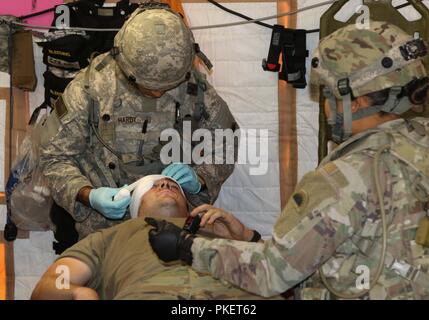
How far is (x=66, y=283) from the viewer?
2982 millimetres

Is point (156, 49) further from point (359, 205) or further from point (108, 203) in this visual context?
point (359, 205)

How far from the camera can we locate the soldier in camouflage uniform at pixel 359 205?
229 cm

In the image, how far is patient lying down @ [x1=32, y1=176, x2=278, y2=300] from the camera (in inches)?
114

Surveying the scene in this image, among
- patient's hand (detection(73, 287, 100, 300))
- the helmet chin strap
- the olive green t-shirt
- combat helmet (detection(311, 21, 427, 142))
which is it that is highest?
combat helmet (detection(311, 21, 427, 142))

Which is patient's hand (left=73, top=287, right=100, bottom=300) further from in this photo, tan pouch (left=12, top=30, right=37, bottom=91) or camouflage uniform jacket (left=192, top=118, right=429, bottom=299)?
tan pouch (left=12, top=30, right=37, bottom=91)

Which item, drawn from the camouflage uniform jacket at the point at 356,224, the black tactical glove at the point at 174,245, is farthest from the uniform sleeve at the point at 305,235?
the black tactical glove at the point at 174,245

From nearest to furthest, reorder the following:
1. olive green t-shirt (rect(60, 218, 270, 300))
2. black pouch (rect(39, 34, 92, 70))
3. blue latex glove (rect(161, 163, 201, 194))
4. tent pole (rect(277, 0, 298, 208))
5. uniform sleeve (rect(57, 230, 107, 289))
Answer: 1. olive green t-shirt (rect(60, 218, 270, 300))
2. uniform sleeve (rect(57, 230, 107, 289))
3. blue latex glove (rect(161, 163, 201, 194))
4. black pouch (rect(39, 34, 92, 70))
5. tent pole (rect(277, 0, 298, 208))

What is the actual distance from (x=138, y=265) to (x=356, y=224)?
1.05 metres

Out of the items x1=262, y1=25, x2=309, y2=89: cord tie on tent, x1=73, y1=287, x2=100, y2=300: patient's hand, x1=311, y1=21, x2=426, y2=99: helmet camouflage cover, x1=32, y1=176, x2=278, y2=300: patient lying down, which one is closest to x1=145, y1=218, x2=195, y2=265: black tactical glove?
x1=32, y1=176, x2=278, y2=300: patient lying down

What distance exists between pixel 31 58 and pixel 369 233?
2.37m

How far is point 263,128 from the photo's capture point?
4.25 m

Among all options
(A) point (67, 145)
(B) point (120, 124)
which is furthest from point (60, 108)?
(B) point (120, 124)
